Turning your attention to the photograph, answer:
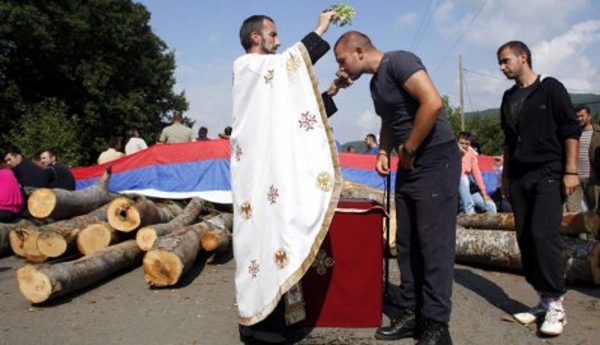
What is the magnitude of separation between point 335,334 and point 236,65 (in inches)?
78.6

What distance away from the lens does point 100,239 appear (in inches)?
268

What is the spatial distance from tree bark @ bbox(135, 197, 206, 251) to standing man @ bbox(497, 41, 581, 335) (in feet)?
13.2

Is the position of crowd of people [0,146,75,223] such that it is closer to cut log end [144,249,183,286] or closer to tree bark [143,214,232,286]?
tree bark [143,214,232,286]

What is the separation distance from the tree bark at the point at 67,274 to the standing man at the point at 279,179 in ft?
7.20

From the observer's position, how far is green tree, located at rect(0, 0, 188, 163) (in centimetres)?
2853

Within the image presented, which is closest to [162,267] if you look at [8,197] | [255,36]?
[255,36]

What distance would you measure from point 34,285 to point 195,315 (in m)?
1.55

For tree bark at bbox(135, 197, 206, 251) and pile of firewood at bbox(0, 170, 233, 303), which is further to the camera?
tree bark at bbox(135, 197, 206, 251)

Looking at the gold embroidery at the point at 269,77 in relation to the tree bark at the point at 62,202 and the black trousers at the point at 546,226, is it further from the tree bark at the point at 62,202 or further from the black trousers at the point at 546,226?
the tree bark at the point at 62,202

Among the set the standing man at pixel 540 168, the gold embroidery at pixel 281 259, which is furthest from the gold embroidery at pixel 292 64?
the standing man at pixel 540 168

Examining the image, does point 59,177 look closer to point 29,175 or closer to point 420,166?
point 29,175

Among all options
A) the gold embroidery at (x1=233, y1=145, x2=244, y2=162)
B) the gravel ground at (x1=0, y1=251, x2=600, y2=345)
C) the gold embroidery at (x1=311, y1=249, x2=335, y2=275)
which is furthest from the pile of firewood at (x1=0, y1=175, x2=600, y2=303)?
the gold embroidery at (x1=233, y1=145, x2=244, y2=162)

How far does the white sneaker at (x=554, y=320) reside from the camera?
156 inches

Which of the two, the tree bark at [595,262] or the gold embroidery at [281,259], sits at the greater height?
the gold embroidery at [281,259]
